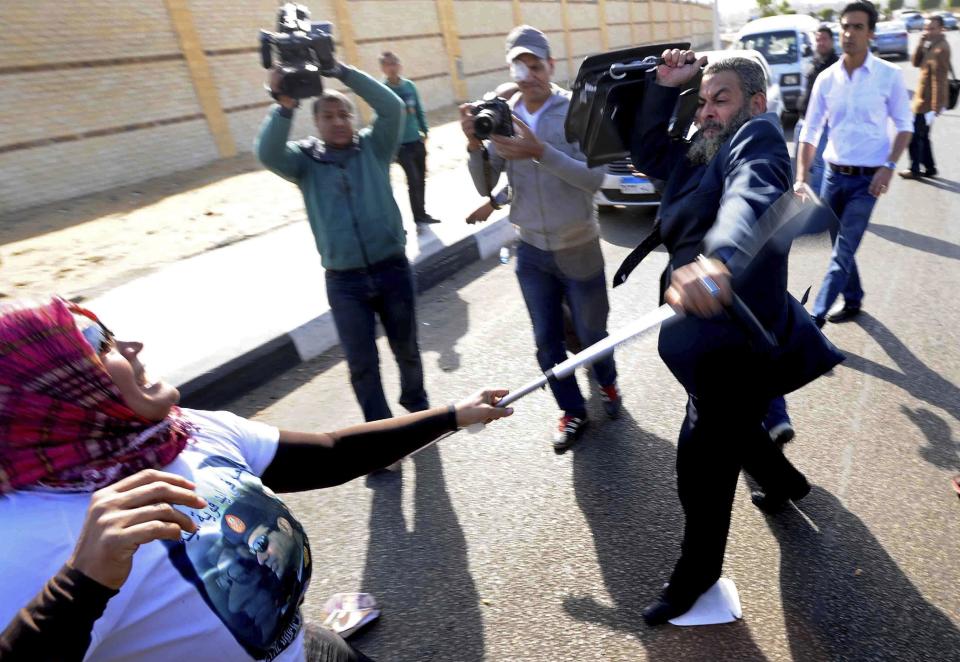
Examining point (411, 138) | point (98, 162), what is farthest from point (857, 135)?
point (98, 162)

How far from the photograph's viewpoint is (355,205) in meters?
3.12

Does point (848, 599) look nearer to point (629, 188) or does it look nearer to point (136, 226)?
point (629, 188)

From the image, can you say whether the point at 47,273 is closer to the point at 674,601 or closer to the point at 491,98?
the point at 491,98

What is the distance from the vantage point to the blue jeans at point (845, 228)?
3994mm

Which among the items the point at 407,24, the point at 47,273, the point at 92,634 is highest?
the point at 407,24

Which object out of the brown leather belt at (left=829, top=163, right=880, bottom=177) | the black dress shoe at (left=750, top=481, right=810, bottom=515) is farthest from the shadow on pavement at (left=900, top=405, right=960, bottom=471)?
the brown leather belt at (left=829, top=163, right=880, bottom=177)

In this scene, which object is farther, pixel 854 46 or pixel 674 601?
pixel 854 46

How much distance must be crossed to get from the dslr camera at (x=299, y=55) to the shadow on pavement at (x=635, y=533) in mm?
2212

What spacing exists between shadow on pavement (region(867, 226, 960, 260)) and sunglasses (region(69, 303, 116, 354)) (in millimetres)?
6003

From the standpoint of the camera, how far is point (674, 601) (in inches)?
86.7

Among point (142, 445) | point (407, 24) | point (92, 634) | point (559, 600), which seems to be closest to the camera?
point (92, 634)

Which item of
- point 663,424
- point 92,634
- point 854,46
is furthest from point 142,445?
point 854,46

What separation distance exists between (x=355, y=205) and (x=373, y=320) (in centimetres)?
59

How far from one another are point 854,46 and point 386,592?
4.21 metres
